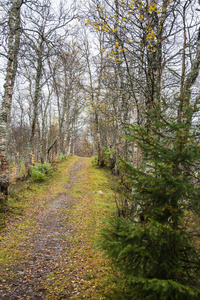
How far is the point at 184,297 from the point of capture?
1.72 meters

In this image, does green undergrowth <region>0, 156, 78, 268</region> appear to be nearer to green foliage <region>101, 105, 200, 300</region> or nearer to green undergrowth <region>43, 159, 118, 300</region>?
green undergrowth <region>43, 159, 118, 300</region>

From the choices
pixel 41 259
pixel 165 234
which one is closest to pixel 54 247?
pixel 41 259

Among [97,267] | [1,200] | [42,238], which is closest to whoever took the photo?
[97,267]

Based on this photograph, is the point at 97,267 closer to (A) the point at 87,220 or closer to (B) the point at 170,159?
(A) the point at 87,220

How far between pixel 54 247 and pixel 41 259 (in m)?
0.62

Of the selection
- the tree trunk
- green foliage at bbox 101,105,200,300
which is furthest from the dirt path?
green foliage at bbox 101,105,200,300

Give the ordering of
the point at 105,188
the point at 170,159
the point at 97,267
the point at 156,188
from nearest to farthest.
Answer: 1. the point at 156,188
2. the point at 170,159
3. the point at 97,267
4. the point at 105,188

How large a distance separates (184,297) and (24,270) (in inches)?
127

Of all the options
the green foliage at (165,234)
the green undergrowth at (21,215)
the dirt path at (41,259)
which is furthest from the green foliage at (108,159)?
the green foliage at (165,234)

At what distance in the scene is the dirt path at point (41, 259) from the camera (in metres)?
3.14

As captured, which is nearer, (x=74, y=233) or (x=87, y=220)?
(x=74, y=233)

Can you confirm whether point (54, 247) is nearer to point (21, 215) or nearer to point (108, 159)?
point (21, 215)

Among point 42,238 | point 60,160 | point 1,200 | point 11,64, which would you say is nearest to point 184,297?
point 42,238

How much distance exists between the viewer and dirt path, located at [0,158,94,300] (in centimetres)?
314
